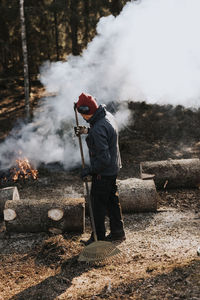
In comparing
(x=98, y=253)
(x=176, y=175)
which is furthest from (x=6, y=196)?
(x=176, y=175)

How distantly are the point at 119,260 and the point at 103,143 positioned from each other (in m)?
1.78

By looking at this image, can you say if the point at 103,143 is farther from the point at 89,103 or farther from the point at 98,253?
the point at 98,253

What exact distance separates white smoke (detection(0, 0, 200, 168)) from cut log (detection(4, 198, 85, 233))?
11.1ft

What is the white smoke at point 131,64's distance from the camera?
8820mm

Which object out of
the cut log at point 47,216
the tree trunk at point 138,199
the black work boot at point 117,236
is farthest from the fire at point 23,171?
the black work boot at point 117,236

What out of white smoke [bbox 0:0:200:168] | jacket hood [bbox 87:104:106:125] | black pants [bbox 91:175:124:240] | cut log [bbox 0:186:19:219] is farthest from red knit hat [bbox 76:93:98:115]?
white smoke [bbox 0:0:200:168]

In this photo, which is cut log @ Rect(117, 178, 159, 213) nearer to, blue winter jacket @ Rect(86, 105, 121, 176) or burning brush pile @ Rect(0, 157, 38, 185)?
blue winter jacket @ Rect(86, 105, 121, 176)

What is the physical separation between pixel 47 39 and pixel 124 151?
9.48m

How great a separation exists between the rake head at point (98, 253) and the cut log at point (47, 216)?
1.15m

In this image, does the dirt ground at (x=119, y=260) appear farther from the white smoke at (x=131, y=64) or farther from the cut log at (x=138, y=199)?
the white smoke at (x=131, y=64)

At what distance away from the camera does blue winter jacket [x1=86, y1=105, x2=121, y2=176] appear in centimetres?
442

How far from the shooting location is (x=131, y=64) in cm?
927

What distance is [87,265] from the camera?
4438 millimetres

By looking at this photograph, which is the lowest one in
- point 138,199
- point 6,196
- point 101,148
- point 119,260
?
point 119,260
